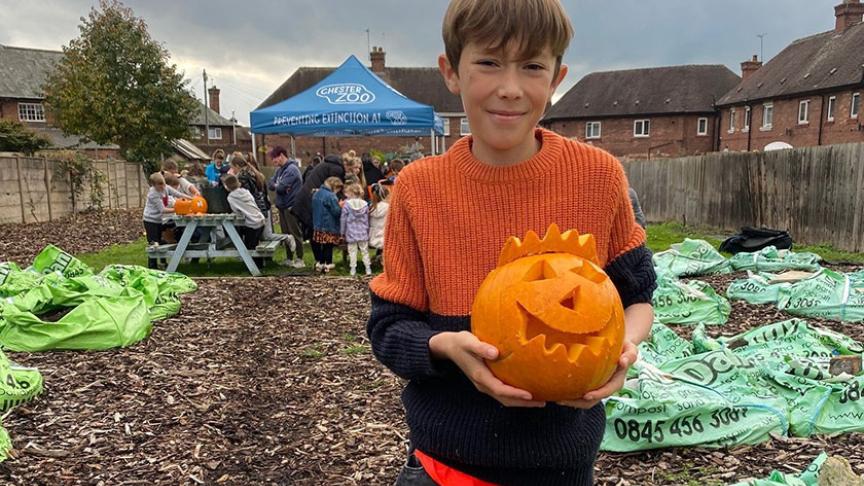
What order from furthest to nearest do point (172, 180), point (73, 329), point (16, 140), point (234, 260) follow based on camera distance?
point (16, 140), point (172, 180), point (234, 260), point (73, 329)

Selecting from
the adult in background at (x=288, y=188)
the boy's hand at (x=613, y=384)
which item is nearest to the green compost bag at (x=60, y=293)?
the adult in background at (x=288, y=188)

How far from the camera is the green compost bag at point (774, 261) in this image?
885 centimetres

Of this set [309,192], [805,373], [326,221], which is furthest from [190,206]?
[805,373]

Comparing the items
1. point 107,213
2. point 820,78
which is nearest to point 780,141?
point 820,78

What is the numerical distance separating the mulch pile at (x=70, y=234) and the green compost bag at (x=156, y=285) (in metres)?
3.66

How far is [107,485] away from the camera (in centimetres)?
352

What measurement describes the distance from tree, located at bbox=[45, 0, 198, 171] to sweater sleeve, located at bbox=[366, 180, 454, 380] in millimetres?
29630

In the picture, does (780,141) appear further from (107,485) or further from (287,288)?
(107,485)

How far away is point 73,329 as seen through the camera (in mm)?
5684

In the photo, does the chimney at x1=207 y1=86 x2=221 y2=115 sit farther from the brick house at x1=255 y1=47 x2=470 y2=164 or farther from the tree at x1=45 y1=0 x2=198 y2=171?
the tree at x1=45 y1=0 x2=198 y2=171

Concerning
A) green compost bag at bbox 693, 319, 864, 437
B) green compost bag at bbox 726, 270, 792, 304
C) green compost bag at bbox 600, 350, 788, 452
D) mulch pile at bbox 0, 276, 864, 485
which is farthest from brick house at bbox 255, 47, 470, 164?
green compost bag at bbox 600, 350, 788, 452

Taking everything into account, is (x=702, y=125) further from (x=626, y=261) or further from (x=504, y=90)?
(x=504, y=90)

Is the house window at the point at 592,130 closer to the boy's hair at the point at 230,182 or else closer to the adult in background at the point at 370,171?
the adult in background at the point at 370,171

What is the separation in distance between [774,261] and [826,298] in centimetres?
240
